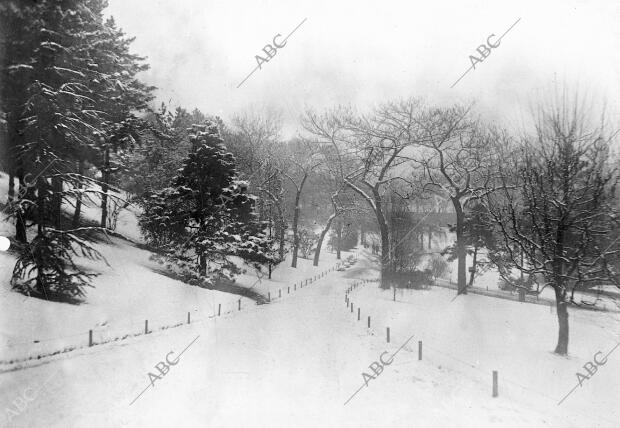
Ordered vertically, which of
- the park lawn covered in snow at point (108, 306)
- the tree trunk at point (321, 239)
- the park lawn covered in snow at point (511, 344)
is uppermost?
the tree trunk at point (321, 239)

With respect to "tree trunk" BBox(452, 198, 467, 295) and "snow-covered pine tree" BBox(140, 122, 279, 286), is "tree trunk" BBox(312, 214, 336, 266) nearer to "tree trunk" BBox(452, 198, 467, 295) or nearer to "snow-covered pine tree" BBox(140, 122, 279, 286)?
"tree trunk" BBox(452, 198, 467, 295)

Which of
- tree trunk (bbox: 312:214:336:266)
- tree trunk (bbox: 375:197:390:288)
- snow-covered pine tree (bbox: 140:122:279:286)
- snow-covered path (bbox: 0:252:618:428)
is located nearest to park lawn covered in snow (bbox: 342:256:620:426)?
snow-covered path (bbox: 0:252:618:428)

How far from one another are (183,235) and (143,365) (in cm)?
1383

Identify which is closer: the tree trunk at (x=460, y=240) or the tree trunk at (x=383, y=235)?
the tree trunk at (x=460, y=240)

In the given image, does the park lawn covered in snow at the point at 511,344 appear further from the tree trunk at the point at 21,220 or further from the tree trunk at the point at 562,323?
the tree trunk at the point at 21,220

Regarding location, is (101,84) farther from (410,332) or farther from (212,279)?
(410,332)

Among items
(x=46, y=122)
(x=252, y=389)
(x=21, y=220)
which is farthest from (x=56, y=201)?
(x=252, y=389)

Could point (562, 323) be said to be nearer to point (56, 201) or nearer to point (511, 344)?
point (511, 344)

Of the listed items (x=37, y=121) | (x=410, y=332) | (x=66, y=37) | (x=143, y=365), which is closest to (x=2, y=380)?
(x=143, y=365)

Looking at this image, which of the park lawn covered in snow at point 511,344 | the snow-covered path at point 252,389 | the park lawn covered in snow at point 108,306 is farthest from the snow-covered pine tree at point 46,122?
the park lawn covered in snow at point 511,344

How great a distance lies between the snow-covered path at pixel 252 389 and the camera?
25.5 feet

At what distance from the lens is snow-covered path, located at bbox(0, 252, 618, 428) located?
7777 millimetres

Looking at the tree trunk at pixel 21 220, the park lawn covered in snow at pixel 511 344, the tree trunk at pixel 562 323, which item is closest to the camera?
the park lawn covered in snow at pixel 511 344

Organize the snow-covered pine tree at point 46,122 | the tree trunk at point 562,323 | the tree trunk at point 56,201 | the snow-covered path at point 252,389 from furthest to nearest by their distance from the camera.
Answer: the tree trunk at point 562,323 < the tree trunk at point 56,201 < the snow-covered pine tree at point 46,122 < the snow-covered path at point 252,389
